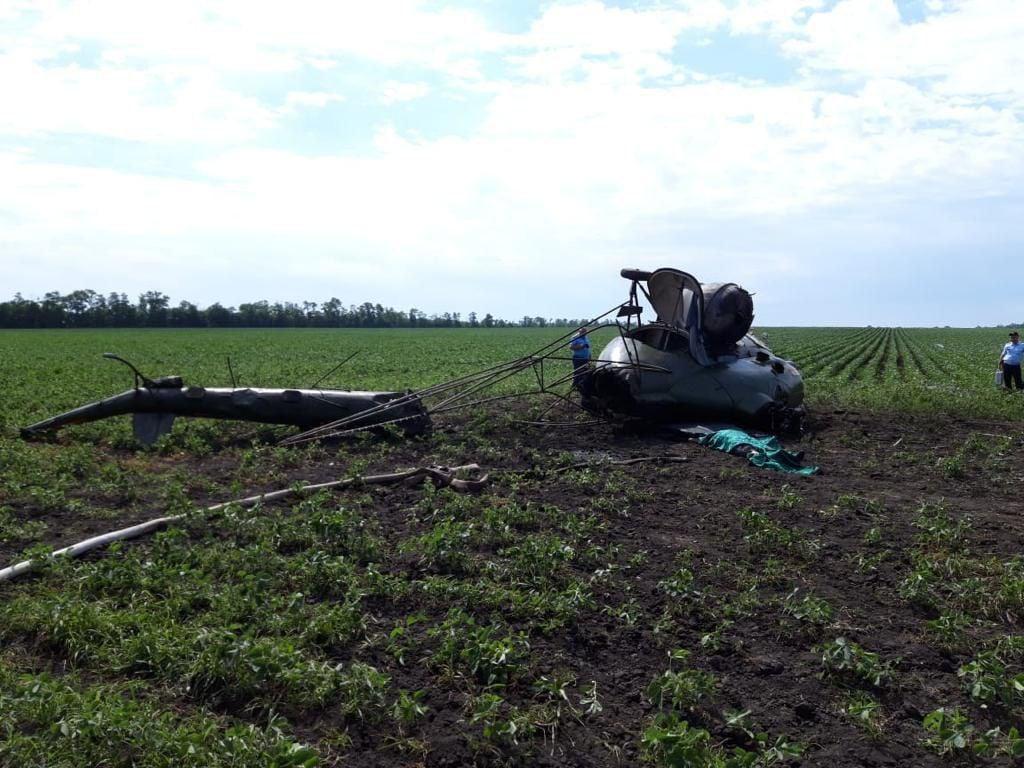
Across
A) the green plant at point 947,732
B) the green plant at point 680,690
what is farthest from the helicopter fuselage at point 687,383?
the green plant at point 947,732

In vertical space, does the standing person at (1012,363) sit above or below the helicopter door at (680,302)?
below

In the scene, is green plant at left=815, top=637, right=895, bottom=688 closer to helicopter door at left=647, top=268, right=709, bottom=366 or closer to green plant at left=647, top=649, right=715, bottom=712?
green plant at left=647, top=649, right=715, bottom=712

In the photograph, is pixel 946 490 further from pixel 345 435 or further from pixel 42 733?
pixel 42 733

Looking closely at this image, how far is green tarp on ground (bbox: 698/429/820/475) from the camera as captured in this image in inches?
392

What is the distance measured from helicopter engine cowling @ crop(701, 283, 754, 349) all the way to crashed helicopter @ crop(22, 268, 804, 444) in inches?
0.6

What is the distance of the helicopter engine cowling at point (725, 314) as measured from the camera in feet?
40.8

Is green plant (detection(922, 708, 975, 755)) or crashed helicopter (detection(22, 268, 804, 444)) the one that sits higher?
Result: crashed helicopter (detection(22, 268, 804, 444))

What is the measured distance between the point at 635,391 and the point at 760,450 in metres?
2.43

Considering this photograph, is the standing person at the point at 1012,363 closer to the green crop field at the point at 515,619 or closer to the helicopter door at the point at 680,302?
the helicopter door at the point at 680,302

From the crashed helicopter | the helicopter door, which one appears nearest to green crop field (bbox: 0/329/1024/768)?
the crashed helicopter

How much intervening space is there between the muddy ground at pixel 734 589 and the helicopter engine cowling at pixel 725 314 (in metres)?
2.07

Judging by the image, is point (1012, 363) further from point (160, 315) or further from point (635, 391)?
point (160, 315)

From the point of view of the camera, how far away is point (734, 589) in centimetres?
577

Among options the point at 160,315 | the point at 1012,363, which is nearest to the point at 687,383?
the point at 1012,363
